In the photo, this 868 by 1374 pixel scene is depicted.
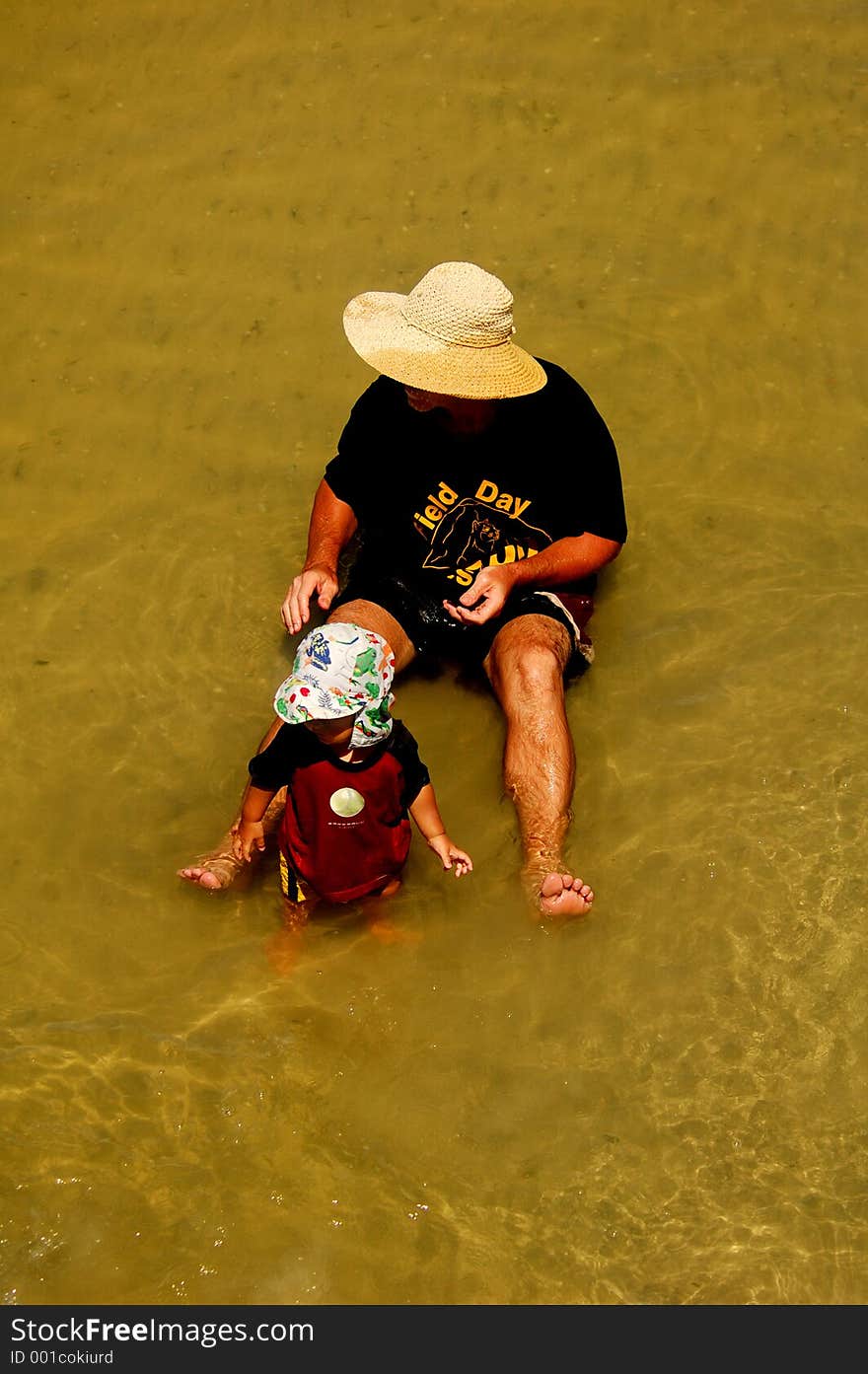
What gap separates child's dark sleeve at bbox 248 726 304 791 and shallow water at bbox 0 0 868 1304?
49 centimetres

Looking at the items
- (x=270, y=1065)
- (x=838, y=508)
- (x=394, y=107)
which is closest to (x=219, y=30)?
(x=394, y=107)

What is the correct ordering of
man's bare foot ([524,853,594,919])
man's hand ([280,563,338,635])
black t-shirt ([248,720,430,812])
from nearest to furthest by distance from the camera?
black t-shirt ([248,720,430,812])
man's bare foot ([524,853,594,919])
man's hand ([280,563,338,635])

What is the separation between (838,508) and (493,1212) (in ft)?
8.26

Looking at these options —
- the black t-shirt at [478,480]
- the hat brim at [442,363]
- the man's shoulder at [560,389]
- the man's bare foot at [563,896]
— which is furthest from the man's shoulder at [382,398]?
the man's bare foot at [563,896]

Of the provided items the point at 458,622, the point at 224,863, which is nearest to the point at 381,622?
the point at 458,622

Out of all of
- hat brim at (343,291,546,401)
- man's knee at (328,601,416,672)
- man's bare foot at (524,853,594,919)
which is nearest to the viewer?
man's bare foot at (524,853,594,919)

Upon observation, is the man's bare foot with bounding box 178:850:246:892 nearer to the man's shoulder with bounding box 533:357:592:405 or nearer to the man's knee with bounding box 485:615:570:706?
the man's knee with bounding box 485:615:570:706

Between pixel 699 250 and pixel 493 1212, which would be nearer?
pixel 493 1212

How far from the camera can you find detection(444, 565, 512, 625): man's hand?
3757 millimetres

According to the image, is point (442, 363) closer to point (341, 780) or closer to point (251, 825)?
point (341, 780)

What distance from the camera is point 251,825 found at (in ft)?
11.9

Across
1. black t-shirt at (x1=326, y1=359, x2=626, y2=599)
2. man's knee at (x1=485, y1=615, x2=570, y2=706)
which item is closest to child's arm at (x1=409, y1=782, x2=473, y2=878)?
man's knee at (x1=485, y1=615, x2=570, y2=706)

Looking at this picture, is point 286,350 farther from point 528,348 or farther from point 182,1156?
point 182,1156

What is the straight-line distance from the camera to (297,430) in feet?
16.3
